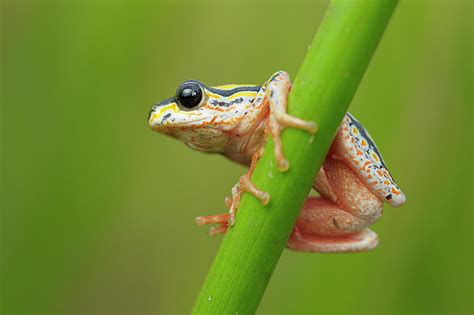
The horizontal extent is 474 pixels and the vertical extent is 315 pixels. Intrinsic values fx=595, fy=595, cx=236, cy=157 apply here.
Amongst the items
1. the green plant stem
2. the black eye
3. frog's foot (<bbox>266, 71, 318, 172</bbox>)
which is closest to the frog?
the black eye

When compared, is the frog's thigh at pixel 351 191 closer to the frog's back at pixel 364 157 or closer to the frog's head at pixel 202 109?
the frog's back at pixel 364 157

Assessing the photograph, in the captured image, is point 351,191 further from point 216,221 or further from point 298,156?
point 298,156

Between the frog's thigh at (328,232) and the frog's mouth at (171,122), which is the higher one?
the frog's mouth at (171,122)

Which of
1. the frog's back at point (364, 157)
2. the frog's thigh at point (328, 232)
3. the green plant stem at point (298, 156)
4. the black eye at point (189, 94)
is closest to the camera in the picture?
the green plant stem at point (298, 156)

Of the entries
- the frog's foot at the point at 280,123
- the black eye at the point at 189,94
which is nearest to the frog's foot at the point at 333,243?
the black eye at the point at 189,94

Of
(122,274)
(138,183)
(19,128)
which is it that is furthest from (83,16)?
(122,274)

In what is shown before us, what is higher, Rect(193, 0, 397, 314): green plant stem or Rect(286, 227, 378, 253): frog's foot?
Rect(193, 0, 397, 314): green plant stem

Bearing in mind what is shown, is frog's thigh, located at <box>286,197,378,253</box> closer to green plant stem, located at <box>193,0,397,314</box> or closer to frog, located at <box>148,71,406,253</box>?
frog, located at <box>148,71,406,253</box>
